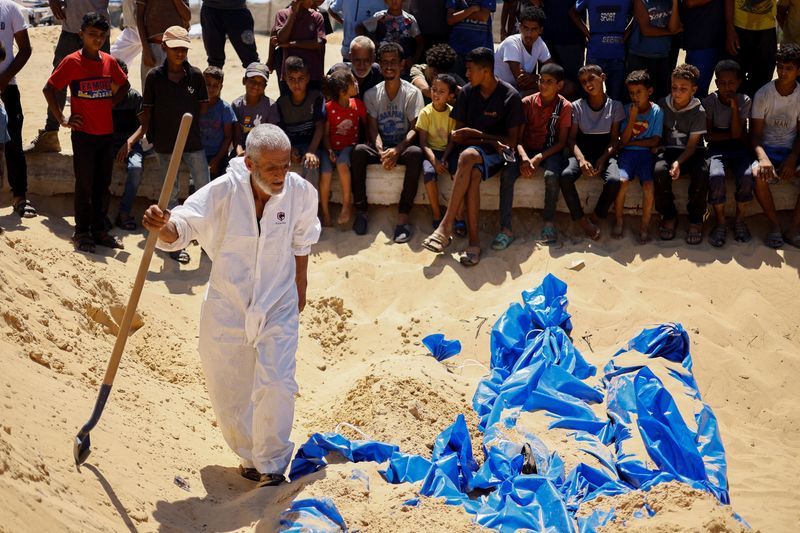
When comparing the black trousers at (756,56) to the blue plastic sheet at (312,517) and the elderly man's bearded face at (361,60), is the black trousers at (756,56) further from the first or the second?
the blue plastic sheet at (312,517)

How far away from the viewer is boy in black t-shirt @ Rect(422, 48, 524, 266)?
26.2 feet

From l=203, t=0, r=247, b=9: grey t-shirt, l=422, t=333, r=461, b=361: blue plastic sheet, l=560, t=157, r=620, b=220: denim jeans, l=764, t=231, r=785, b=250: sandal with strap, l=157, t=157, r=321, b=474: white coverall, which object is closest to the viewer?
l=157, t=157, r=321, b=474: white coverall

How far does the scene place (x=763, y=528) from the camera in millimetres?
5172

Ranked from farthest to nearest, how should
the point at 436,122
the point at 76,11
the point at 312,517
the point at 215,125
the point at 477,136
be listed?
the point at 76,11
the point at 215,125
the point at 436,122
the point at 477,136
the point at 312,517

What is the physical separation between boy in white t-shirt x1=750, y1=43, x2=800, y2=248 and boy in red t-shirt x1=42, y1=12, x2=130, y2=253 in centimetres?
530

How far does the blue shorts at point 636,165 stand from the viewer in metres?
8.02

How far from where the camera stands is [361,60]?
8.66m

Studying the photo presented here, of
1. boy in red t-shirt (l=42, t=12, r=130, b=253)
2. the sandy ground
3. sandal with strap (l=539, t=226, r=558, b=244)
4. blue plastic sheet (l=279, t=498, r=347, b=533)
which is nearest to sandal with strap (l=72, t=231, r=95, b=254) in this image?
boy in red t-shirt (l=42, t=12, r=130, b=253)

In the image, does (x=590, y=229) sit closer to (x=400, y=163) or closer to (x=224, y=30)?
(x=400, y=163)

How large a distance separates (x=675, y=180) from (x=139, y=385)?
4708 millimetres

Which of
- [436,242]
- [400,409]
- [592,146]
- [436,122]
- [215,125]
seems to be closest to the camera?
[400,409]

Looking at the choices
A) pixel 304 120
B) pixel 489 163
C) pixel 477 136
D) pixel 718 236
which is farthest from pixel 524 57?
pixel 718 236

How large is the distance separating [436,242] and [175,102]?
2467 mm

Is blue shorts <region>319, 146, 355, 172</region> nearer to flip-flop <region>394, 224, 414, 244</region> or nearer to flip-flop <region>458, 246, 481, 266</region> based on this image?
flip-flop <region>394, 224, 414, 244</region>
